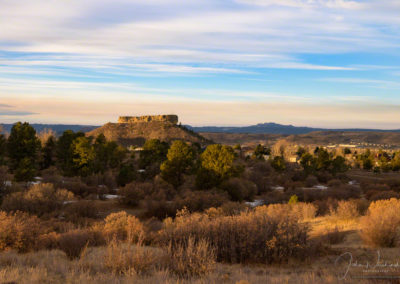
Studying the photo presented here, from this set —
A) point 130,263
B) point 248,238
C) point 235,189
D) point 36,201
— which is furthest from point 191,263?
point 235,189

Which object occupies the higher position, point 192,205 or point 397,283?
point 397,283

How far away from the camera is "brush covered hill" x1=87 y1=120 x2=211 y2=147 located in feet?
341

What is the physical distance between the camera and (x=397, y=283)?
576cm

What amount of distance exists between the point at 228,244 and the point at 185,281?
8.58ft

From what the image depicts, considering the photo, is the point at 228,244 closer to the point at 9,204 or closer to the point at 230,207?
→ the point at 230,207

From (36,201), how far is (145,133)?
9315 centimetres

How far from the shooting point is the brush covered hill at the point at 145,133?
341ft

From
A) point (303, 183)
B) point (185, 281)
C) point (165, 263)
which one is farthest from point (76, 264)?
point (303, 183)

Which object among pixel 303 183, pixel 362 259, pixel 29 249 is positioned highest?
pixel 362 259

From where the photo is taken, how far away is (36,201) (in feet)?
67.1

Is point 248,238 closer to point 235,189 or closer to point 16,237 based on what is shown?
point 16,237

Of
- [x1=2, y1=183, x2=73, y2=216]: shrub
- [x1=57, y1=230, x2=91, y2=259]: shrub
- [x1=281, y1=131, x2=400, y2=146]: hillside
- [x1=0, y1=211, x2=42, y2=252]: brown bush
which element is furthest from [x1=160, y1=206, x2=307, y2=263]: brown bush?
[x1=281, y1=131, x2=400, y2=146]: hillside

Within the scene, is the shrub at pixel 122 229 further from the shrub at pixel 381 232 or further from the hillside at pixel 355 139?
the hillside at pixel 355 139

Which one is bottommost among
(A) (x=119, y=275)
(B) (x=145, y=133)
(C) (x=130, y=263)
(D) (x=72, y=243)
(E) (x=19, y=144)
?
(D) (x=72, y=243)
